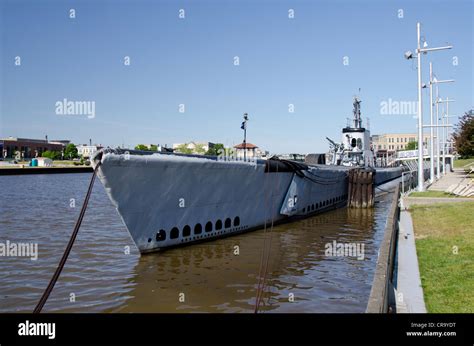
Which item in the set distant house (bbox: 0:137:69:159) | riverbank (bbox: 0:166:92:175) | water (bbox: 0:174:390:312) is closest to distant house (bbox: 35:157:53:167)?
riverbank (bbox: 0:166:92:175)

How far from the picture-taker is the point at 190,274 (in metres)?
9.04

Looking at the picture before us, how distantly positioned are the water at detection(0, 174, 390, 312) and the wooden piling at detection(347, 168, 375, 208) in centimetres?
786

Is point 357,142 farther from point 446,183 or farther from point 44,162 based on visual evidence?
point 44,162

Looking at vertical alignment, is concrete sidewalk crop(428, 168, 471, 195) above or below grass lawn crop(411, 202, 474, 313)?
above

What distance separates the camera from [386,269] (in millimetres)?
5723

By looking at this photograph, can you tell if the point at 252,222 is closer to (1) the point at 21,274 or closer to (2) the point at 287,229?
(2) the point at 287,229

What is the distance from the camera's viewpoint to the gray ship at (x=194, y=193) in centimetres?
964

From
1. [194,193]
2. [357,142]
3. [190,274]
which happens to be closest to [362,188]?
[357,142]

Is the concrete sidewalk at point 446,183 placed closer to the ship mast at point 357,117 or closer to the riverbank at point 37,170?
the ship mast at point 357,117

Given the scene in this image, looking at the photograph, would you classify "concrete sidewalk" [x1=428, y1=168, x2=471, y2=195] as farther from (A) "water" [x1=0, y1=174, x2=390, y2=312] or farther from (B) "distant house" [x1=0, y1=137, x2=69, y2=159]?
(B) "distant house" [x1=0, y1=137, x2=69, y2=159]

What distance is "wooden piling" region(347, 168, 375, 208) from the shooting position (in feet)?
74.1

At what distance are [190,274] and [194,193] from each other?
2.95 metres
